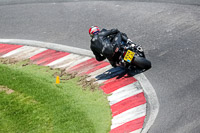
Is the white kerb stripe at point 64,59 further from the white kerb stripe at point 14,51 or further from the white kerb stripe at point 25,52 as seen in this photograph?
the white kerb stripe at point 14,51

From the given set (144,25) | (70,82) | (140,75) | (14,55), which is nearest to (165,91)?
(140,75)

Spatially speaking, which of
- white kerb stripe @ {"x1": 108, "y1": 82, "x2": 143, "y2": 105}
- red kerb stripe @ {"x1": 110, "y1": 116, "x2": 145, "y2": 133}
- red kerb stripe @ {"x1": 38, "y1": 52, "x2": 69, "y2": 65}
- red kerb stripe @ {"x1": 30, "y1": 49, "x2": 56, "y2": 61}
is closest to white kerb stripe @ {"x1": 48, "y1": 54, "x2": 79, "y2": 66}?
red kerb stripe @ {"x1": 38, "y1": 52, "x2": 69, "y2": 65}

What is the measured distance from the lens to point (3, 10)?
16.8 meters

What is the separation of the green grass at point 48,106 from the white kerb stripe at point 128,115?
0.16 meters

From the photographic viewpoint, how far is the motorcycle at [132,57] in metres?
10.1

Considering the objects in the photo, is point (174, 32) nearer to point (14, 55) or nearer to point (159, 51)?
point (159, 51)

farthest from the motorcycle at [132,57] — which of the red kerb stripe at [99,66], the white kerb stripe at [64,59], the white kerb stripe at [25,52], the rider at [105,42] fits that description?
the white kerb stripe at [25,52]

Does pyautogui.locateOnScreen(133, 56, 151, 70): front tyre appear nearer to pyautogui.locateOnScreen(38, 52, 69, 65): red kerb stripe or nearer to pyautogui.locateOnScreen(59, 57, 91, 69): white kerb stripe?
pyautogui.locateOnScreen(59, 57, 91, 69): white kerb stripe

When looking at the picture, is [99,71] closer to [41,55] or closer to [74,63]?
[74,63]

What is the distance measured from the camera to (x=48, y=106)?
30.4ft

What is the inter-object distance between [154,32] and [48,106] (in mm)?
5100

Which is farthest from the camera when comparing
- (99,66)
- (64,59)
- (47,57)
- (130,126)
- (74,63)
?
(47,57)

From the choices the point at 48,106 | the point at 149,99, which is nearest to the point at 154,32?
the point at 149,99

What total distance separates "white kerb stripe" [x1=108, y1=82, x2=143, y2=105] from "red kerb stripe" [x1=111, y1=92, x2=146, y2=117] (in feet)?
0.50
